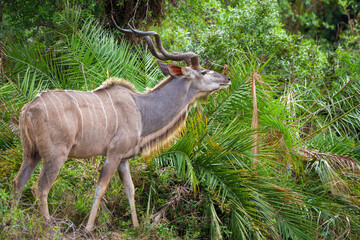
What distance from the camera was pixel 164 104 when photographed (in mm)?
4766

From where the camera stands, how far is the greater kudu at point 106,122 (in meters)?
3.93

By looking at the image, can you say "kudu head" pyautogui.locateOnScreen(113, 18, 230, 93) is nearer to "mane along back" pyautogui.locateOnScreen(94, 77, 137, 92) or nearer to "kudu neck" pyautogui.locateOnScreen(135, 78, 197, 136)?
"kudu neck" pyautogui.locateOnScreen(135, 78, 197, 136)

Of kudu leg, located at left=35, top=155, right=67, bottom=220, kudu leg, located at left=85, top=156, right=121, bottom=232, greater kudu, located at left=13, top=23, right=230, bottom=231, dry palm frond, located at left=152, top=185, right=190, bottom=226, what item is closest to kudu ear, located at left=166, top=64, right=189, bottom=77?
greater kudu, located at left=13, top=23, right=230, bottom=231

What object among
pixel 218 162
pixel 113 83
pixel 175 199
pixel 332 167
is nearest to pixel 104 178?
pixel 113 83

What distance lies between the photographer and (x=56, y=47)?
22.2 ft

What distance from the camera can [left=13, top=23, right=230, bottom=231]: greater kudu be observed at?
393cm

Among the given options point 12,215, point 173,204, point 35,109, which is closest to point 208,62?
point 173,204

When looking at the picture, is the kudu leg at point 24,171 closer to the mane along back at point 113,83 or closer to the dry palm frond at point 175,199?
the mane along back at point 113,83

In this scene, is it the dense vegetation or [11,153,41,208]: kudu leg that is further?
the dense vegetation

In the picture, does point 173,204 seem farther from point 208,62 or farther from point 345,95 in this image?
point 345,95

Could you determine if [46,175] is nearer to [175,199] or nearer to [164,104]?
[164,104]

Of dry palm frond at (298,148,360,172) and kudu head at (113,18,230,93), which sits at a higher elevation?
kudu head at (113,18,230,93)

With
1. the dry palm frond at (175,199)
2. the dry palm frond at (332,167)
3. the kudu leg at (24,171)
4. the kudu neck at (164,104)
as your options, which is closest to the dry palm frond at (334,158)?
the dry palm frond at (332,167)

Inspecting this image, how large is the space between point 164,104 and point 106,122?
Result: 0.72 m
